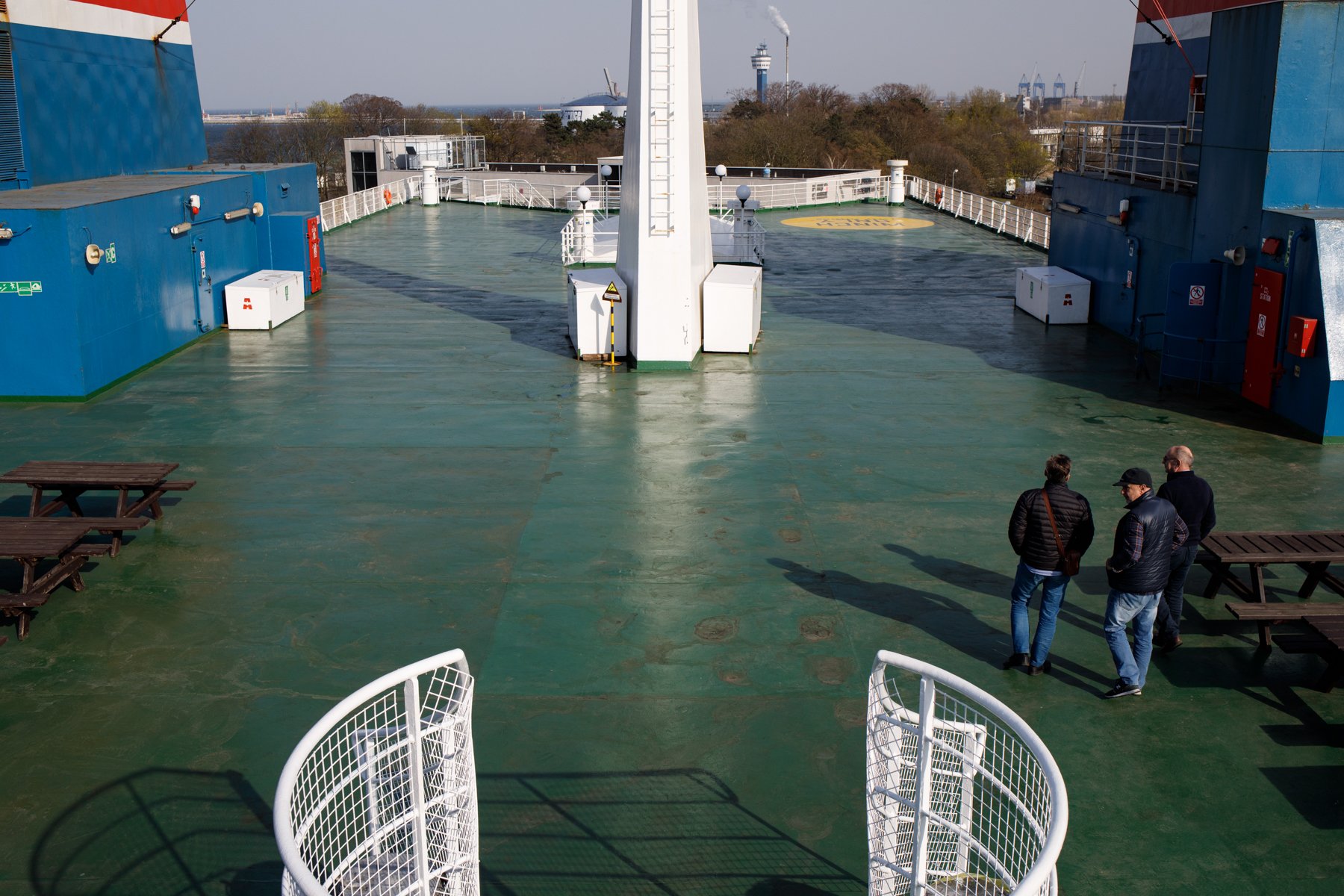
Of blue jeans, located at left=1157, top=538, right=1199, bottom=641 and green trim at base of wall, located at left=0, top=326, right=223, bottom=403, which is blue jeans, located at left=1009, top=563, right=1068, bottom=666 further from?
green trim at base of wall, located at left=0, top=326, right=223, bottom=403

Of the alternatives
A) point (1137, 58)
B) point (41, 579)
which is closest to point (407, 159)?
point (1137, 58)

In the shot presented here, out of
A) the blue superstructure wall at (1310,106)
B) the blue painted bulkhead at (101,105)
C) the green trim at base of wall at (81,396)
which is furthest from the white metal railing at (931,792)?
the blue painted bulkhead at (101,105)

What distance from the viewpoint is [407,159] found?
57.5 metres

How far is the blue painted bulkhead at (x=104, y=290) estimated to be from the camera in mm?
15898

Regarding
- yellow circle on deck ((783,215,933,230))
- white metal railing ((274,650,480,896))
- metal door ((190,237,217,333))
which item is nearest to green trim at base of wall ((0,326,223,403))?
metal door ((190,237,217,333))

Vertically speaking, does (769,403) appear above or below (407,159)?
below

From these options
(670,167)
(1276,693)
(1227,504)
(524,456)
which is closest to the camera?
(1276,693)

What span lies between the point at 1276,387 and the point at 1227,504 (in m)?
4.25

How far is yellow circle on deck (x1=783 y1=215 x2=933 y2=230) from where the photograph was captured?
1447 inches

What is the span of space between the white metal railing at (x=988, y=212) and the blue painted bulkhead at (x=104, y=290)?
18970 millimetres

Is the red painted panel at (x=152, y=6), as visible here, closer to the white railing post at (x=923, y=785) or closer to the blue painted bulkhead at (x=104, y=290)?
the blue painted bulkhead at (x=104, y=290)

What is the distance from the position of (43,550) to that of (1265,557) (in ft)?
31.1

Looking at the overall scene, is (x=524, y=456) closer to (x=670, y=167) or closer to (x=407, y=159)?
(x=670, y=167)

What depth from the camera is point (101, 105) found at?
886 inches
